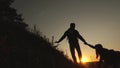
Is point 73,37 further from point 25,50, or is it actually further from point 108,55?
point 25,50

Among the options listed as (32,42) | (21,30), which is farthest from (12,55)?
(21,30)

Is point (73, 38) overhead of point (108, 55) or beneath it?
overhead

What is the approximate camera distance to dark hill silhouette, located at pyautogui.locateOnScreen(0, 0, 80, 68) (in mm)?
14333

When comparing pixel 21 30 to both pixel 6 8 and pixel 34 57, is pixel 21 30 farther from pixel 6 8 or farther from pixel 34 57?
pixel 6 8

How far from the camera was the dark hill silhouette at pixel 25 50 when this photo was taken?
1433 cm

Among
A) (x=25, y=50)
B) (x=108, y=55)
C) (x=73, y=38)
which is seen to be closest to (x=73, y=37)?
(x=73, y=38)

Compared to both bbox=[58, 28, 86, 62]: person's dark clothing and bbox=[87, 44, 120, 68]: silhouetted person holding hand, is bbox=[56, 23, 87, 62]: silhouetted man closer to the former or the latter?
bbox=[58, 28, 86, 62]: person's dark clothing

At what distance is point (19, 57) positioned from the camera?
14969 millimetres

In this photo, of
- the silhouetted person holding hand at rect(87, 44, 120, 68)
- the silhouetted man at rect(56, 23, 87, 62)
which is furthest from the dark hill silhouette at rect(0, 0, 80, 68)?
the silhouetted person holding hand at rect(87, 44, 120, 68)

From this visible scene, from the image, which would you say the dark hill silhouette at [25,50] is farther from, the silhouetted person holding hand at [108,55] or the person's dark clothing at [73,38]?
the silhouetted person holding hand at [108,55]

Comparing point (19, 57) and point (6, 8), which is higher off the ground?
point (6, 8)

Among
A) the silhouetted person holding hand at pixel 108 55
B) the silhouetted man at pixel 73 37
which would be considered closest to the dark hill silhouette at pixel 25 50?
the silhouetted man at pixel 73 37

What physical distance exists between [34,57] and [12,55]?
1.22 meters

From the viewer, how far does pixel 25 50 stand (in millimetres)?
16328
